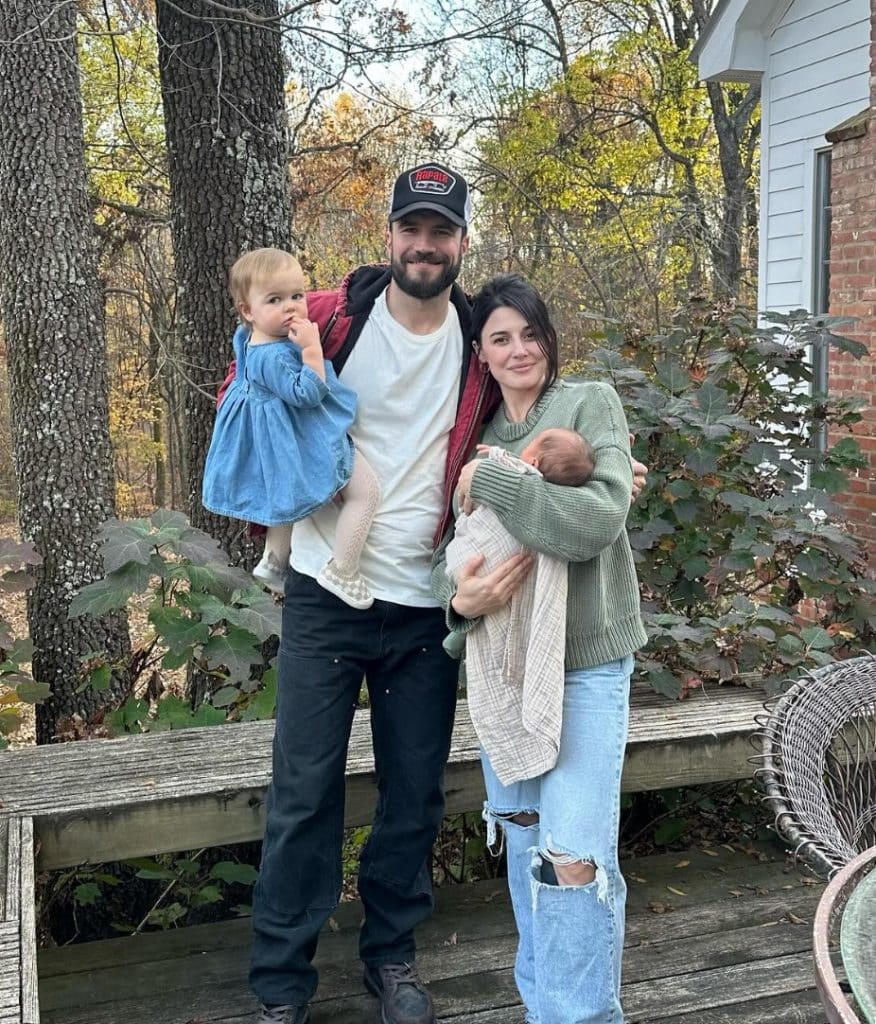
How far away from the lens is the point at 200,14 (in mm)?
4227

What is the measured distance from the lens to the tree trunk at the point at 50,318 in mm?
4562

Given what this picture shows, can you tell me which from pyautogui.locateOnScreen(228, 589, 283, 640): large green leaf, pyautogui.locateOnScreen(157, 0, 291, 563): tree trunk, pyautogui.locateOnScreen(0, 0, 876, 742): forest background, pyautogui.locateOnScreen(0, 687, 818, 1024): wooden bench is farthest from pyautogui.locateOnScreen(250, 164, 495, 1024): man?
pyautogui.locateOnScreen(157, 0, 291, 563): tree trunk

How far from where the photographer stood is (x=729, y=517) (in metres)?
3.80

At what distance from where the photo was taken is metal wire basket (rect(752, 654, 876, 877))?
6.10 feet

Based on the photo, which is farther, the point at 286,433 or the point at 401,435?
the point at 401,435

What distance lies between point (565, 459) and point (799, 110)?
22.5 feet

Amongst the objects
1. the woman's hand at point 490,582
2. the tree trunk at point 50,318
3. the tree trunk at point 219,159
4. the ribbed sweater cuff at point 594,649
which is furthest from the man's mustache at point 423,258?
the tree trunk at point 50,318

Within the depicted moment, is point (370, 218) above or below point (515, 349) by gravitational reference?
above

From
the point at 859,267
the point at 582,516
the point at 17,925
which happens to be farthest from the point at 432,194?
the point at 859,267

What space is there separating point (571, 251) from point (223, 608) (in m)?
13.9

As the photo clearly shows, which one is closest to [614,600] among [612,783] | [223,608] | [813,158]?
[612,783]

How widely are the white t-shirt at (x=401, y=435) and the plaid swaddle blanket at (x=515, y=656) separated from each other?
163 mm

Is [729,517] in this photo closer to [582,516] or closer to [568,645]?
[568,645]

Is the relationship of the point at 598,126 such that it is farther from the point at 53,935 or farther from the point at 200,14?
the point at 53,935
